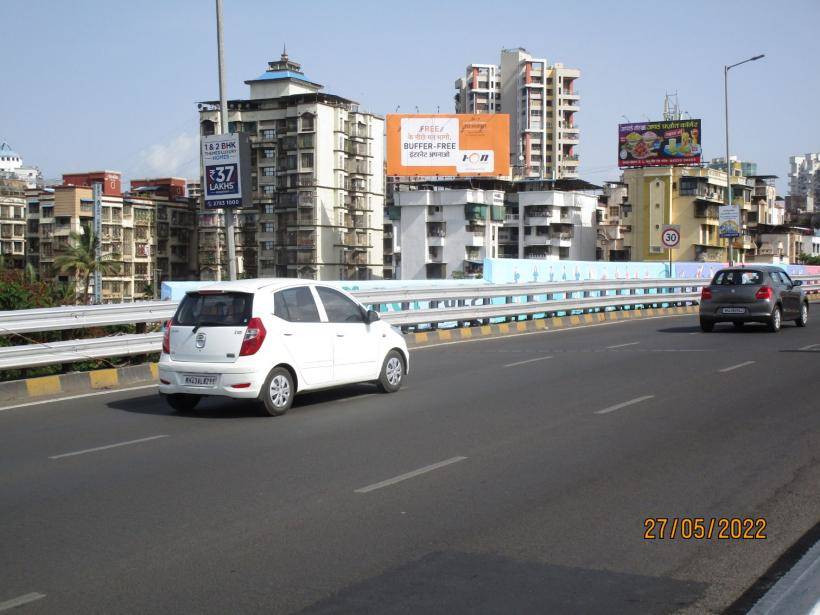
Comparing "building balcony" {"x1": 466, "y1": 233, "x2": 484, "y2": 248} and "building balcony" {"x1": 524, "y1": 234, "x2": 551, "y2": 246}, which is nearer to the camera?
"building balcony" {"x1": 466, "y1": 233, "x2": 484, "y2": 248}

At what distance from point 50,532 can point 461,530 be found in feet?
9.03

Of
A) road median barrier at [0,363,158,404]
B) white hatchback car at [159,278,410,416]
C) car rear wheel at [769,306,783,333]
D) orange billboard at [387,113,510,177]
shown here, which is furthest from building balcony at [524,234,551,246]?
white hatchback car at [159,278,410,416]

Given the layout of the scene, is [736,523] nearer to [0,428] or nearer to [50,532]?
[50,532]

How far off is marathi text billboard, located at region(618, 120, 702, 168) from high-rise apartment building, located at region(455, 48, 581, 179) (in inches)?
2146

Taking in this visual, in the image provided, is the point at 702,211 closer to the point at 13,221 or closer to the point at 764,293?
the point at 13,221

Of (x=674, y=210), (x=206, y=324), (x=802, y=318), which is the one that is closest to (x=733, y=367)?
(x=206, y=324)

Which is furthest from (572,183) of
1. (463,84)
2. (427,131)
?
(463,84)

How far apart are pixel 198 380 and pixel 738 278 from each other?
16.4 m

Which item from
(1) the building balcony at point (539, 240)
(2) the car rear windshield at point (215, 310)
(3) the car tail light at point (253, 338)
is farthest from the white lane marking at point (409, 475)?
(1) the building balcony at point (539, 240)

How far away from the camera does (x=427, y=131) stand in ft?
258

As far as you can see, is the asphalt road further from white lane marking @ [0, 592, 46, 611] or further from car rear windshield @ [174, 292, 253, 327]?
car rear windshield @ [174, 292, 253, 327]

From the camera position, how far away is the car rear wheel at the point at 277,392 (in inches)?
446

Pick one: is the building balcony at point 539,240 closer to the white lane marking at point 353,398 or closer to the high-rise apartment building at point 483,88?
the high-rise apartment building at point 483,88

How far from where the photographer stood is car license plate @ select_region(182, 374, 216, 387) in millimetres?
11367
